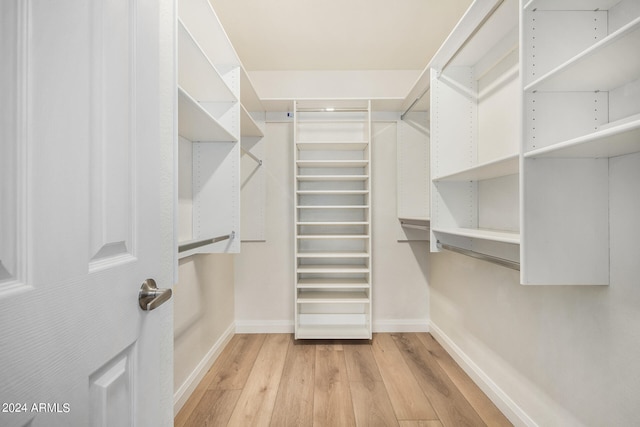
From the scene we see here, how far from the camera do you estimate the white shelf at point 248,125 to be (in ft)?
7.67

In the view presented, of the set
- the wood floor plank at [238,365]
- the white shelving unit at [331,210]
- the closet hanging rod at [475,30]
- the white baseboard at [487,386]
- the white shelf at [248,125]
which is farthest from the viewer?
the white shelving unit at [331,210]

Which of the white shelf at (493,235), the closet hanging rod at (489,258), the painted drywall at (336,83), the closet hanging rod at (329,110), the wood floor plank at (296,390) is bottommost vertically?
the wood floor plank at (296,390)

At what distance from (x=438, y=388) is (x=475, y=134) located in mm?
1686

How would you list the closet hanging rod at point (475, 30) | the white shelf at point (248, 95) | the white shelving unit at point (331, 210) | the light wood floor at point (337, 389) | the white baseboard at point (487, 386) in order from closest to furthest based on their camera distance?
1. the closet hanging rod at point (475, 30)
2. the white baseboard at point (487, 386)
3. the light wood floor at point (337, 389)
4. the white shelf at point (248, 95)
5. the white shelving unit at point (331, 210)

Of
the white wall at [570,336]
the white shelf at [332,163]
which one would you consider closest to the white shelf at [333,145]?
the white shelf at [332,163]

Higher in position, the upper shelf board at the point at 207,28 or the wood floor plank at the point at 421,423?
the upper shelf board at the point at 207,28

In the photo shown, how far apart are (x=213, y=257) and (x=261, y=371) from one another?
36.3 inches

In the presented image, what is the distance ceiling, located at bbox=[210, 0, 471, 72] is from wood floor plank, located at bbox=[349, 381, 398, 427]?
2529 millimetres

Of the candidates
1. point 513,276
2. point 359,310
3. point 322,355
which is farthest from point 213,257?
point 513,276

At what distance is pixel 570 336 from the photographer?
4.30 feet

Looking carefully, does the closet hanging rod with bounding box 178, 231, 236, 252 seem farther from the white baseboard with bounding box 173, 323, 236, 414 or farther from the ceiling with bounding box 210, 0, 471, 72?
the ceiling with bounding box 210, 0, 471, 72

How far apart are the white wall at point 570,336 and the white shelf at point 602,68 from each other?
282mm

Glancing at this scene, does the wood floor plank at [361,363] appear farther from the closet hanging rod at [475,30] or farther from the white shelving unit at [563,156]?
the closet hanging rod at [475,30]

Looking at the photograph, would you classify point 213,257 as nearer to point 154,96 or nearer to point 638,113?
point 154,96
